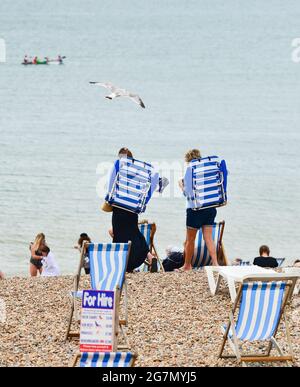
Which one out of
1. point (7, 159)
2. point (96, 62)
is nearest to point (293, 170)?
point (7, 159)

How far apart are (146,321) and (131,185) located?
198cm

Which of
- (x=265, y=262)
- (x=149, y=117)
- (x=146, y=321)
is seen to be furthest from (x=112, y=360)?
(x=149, y=117)

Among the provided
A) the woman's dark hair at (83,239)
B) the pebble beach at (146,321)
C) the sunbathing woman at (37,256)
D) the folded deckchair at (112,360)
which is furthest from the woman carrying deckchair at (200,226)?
the folded deckchair at (112,360)

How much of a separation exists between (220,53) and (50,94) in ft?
96.2

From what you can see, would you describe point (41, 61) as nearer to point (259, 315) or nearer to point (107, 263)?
point (107, 263)

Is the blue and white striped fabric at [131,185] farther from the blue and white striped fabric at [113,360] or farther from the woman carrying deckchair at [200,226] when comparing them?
the blue and white striped fabric at [113,360]

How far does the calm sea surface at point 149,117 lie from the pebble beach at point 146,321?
31.6 ft

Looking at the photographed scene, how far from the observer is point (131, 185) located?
1109 centimetres

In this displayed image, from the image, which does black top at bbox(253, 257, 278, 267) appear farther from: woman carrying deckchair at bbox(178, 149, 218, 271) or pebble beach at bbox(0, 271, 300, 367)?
pebble beach at bbox(0, 271, 300, 367)

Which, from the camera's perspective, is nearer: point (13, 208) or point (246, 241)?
point (246, 241)

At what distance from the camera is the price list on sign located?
7.69 metres
